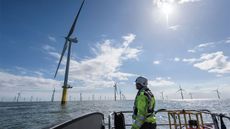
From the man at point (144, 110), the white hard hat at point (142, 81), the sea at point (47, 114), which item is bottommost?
the sea at point (47, 114)

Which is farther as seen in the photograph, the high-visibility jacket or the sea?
the sea

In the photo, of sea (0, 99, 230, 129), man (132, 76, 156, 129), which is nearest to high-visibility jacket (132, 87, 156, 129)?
man (132, 76, 156, 129)

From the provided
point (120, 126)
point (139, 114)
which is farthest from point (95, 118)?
point (139, 114)

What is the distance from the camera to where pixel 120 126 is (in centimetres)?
541

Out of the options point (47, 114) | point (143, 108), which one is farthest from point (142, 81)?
point (47, 114)

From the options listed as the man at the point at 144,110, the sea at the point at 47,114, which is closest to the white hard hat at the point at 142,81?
the man at the point at 144,110

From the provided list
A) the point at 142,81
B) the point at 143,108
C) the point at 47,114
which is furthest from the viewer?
the point at 47,114

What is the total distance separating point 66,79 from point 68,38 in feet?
52.7

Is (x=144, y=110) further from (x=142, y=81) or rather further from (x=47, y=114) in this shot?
(x=47, y=114)

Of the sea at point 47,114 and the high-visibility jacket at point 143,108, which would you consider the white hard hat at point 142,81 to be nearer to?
the high-visibility jacket at point 143,108

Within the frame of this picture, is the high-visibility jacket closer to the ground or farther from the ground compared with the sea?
farther from the ground

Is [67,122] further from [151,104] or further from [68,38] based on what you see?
[68,38]

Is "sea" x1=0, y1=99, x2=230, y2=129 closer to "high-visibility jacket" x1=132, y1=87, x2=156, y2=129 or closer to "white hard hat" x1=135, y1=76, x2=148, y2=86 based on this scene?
"high-visibility jacket" x1=132, y1=87, x2=156, y2=129

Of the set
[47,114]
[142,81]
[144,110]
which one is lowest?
[47,114]
